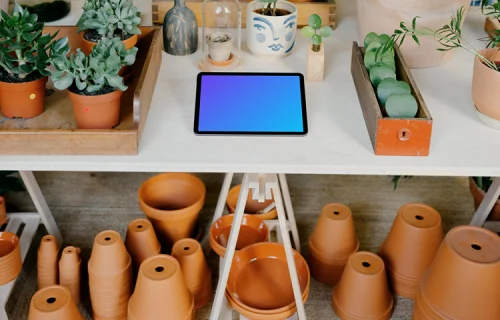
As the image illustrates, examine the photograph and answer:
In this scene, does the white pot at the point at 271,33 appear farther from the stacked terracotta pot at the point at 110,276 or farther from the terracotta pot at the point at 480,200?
the terracotta pot at the point at 480,200

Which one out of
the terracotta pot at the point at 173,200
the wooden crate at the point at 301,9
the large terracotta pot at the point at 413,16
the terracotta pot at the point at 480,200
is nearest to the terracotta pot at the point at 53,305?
the terracotta pot at the point at 173,200

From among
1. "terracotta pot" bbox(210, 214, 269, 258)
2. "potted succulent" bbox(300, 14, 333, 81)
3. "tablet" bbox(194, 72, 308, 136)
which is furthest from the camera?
"terracotta pot" bbox(210, 214, 269, 258)

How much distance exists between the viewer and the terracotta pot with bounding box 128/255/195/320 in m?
1.55

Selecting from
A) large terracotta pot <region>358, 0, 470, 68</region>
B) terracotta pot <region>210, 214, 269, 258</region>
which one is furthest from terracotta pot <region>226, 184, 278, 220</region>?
large terracotta pot <region>358, 0, 470, 68</region>

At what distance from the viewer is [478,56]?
1.38 m

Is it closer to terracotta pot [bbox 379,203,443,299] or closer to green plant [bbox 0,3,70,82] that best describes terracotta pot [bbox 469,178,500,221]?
A: terracotta pot [bbox 379,203,443,299]

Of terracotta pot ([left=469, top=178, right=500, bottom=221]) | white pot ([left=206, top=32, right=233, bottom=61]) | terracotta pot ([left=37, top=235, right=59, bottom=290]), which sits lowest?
terracotta pot ([left=37, top=235, right=59, bottom=290])

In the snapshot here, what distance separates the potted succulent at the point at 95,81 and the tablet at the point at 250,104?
18 cm

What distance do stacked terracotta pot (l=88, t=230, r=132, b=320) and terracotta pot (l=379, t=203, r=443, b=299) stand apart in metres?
0.67

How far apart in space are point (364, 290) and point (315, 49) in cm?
60

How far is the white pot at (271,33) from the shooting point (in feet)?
5.33

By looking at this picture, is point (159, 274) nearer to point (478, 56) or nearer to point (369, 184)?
point (478, 56)

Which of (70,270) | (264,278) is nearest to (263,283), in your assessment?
(264,278)

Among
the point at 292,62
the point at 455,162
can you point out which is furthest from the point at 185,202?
the point at 455,162
